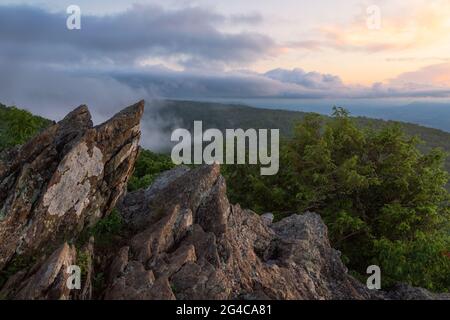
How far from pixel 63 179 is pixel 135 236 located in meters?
3.71

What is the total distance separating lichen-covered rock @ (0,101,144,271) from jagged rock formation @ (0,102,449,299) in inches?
1.6

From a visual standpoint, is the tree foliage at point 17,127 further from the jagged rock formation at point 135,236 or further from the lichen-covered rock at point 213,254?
the lichen-covered rock at point 213,254

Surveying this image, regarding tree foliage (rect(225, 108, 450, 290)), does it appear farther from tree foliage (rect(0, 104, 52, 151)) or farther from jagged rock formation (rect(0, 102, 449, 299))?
tree foliage (rect(0, 104, 52, 151))

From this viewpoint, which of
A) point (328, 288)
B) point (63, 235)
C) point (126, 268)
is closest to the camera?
point (126, 268)

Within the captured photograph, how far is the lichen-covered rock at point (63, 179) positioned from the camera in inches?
650

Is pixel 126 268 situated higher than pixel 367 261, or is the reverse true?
pixel 126 268

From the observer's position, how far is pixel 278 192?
34.1 metres

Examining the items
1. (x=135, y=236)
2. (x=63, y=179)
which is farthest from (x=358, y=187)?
(x=63, y=179)

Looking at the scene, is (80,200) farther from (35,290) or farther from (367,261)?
(367,261)

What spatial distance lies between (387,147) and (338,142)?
387 centimetres

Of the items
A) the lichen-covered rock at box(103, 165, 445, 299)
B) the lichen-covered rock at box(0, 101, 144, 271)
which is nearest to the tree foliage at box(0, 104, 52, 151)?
the lichen-covered rock at box(0, 101, 144, 271)

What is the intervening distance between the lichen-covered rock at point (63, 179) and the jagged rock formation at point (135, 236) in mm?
41
